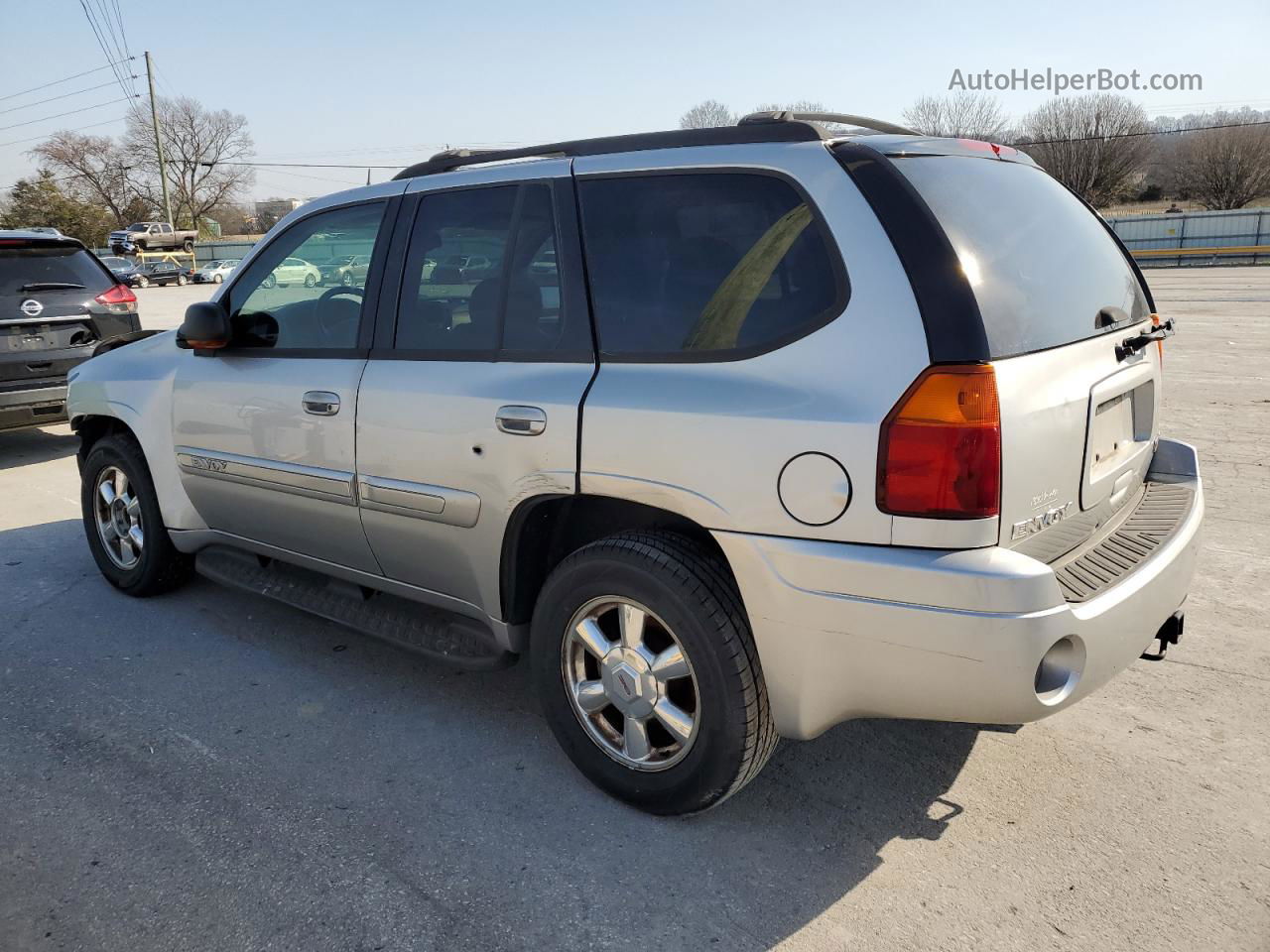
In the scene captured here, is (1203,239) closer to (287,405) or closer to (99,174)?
(287,405)

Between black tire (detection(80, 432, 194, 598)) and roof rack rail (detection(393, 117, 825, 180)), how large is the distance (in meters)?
2.07

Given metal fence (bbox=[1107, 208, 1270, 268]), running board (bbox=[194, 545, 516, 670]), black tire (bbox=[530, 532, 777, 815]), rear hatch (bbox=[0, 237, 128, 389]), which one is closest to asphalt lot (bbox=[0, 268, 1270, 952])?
black tire (bbox=[530, 532, 777, 815])

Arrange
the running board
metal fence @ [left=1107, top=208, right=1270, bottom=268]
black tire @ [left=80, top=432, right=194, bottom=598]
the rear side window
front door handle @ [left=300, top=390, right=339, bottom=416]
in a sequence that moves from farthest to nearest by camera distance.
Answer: metal fence @ [left=1107, top=208, right=1270, bottom=268], black tire @ [left=80, top=432, right=194, bottom=598], front door handle @ [left=300, top=390, right=339, bottom=416], the running board, the rear side window

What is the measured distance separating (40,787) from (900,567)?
9.12ft

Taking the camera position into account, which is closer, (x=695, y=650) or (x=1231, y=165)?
(x=695, y=650)

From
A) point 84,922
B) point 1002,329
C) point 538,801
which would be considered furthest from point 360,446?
point 1002,329

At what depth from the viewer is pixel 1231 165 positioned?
1927 inches

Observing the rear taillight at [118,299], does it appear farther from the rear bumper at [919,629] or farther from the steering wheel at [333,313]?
the rear bumper at [919,629]

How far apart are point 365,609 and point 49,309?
5.95 meters

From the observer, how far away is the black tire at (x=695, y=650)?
2.60 metres

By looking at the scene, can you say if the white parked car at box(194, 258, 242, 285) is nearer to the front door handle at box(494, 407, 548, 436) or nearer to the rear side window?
the front door handle at box(494, 407, 548, 436)

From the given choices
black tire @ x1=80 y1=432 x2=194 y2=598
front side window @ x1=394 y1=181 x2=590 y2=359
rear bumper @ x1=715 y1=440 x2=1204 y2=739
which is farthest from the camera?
black tire @ x1=80 y1=432 x2=194 y2=598

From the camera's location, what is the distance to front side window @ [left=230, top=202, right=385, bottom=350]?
365cm

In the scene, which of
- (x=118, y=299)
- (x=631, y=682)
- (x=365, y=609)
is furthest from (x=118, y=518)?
(x=118, y=299)
